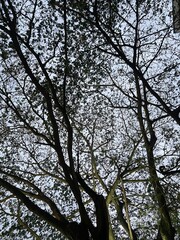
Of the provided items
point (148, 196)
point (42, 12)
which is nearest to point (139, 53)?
point (42, 12)

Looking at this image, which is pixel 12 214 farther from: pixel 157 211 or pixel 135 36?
pixel 135 36

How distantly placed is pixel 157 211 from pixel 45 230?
351 cm

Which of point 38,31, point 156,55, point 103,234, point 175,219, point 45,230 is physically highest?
point 156,55

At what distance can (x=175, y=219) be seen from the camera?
6.14 metres

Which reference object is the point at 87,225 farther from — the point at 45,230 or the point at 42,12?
the point at 42,12

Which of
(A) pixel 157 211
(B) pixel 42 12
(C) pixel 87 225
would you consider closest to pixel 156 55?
(B) pixel 42 12

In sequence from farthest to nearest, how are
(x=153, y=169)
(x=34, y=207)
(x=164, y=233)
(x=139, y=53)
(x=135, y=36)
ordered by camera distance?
(x=139, y=53)
(x=135, y=36)
(x=153, y=169)
(x=164, y=233)
(x=34, y=207)

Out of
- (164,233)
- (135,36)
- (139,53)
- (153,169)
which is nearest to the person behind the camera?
(164,233)

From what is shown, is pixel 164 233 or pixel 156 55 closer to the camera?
pixel 164 233

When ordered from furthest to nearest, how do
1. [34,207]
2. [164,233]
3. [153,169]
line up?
[153,169]
[164,233]
[34,207]

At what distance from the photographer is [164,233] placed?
600 cm

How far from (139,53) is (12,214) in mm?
5849

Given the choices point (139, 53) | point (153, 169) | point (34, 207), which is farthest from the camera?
point (139, 53)

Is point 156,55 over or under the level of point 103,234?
over
